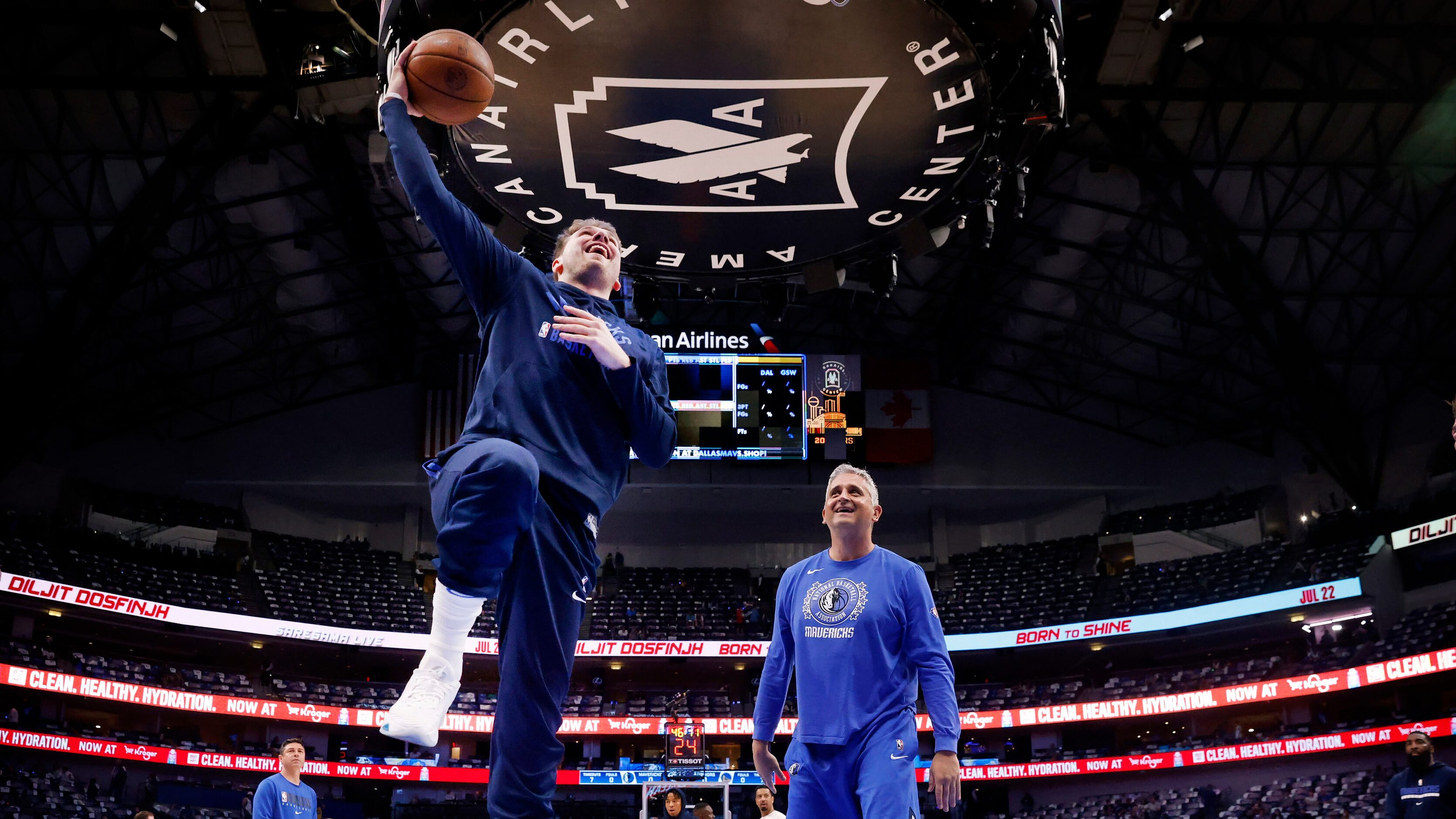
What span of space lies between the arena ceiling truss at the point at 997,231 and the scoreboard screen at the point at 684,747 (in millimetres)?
9382

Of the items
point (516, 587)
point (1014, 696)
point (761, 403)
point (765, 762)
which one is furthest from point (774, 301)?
point (1014, 696)

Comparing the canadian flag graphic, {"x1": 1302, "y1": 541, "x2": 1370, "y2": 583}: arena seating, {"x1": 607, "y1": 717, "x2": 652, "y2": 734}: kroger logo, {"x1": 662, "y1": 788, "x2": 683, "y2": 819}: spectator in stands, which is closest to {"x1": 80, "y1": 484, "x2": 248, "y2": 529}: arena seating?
{"x1": 607, "y1": 717, "x2": 652, "y2": 734}: kroger logo

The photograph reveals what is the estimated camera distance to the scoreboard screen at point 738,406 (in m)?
29.6

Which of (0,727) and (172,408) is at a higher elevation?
(172,408)

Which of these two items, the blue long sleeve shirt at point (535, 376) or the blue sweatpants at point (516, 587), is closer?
the blue sweatpants at point (516, 587)

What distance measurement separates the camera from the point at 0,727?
2191 cm

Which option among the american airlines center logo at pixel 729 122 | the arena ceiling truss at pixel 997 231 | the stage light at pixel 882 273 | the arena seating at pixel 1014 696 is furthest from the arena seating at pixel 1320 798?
the american airlines center logo at pixel 729 122

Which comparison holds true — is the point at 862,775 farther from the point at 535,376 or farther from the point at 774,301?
the point at 774,301

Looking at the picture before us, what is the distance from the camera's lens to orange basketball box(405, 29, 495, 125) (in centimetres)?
316

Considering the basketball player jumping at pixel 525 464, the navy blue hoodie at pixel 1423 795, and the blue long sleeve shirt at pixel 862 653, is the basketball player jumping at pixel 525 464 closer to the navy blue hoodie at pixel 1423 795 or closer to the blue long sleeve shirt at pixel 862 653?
the blue long sleeve shirt at pixel 862 653

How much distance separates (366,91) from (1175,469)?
1012 inches

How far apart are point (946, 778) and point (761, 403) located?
2580 centimetres

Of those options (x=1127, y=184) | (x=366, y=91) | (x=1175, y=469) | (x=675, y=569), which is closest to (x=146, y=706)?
(x=675, y=569)

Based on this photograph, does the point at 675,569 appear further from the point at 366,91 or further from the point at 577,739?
the point at 366,91
